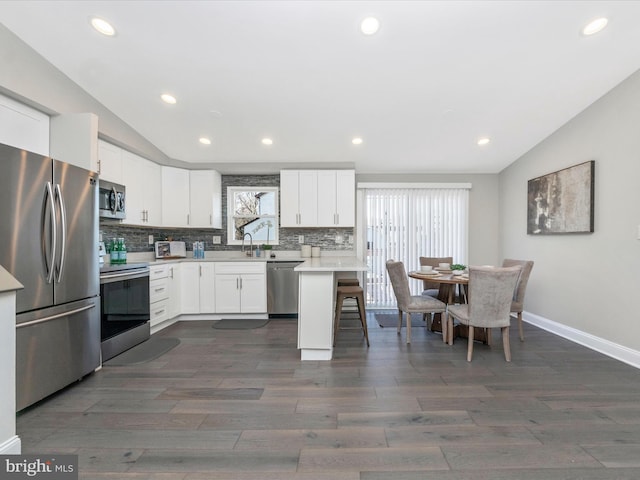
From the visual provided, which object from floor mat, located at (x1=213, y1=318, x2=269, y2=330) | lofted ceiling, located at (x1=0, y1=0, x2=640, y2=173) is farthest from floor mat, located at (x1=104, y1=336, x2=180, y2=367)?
lofted ceiling, located at (x1=0, y1=0, x2=640, y2=173)

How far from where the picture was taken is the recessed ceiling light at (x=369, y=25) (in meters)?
2.08

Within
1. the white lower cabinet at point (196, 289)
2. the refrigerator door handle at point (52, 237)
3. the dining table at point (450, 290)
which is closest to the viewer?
the refrigerator door handle at point (52, 237)

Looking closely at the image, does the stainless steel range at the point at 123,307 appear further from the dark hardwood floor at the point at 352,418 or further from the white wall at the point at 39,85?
the white wall at the point at 39,85

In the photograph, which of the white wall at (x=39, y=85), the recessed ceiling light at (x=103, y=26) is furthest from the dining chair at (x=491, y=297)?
the white wall at (x=39, y=85)

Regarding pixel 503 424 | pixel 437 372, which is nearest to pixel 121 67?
pixel 437 372

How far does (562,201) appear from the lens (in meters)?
3.45

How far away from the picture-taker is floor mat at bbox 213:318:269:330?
12.6 feet

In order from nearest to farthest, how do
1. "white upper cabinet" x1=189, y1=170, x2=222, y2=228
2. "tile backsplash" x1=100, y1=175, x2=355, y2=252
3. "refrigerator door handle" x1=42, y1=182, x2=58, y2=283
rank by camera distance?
"refrigerator door handle" x1=42, y1=182, x2=58, y2=283 → "white upper cabinet" x1=189, y1=170, x2=222, y2=228 → "tile backsplash" x1=100, y1=175, x2=355, y2=252

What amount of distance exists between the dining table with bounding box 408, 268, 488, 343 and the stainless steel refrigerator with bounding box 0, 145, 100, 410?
3324mm

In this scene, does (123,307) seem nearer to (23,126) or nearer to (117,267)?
(117,267)

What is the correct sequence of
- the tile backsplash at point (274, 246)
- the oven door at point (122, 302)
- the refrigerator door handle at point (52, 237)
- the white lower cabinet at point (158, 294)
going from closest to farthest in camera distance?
1. the refrigerator door handle at point (52, 237)
2. the oven door at point (122, 302)
3. the white lower cabinet at point (158, 294)
4. the tile backsplash at point (274, 246)

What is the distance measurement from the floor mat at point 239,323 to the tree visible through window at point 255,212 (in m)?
1.29

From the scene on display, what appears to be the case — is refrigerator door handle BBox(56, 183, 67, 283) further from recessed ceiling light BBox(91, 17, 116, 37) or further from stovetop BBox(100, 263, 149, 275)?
recessed ceiling light BBox(91, 17, 116, 37)

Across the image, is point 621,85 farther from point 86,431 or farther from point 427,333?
point 86,431
